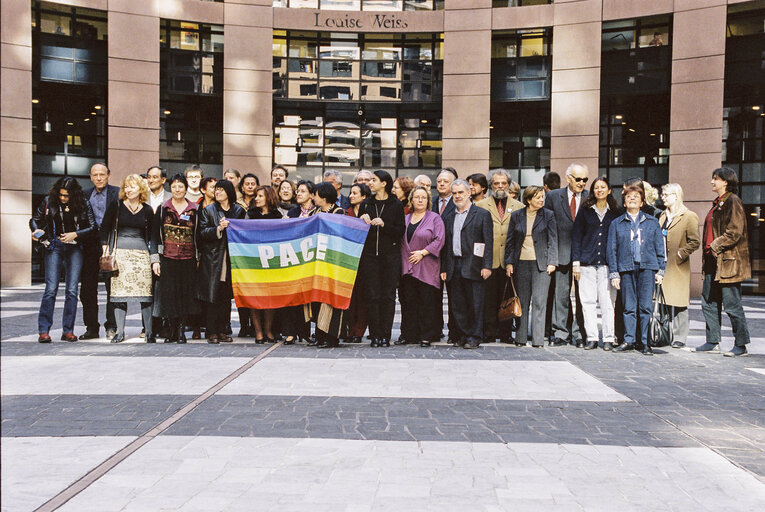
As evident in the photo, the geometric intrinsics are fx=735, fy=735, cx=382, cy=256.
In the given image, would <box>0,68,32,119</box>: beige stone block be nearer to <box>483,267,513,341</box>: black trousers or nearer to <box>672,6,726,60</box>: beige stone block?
<box>483,267,513,341</box>: black trousers

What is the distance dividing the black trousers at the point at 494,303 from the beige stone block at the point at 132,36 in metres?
17.2

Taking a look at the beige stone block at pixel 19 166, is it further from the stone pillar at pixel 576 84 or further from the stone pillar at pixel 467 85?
the stone pillar at pixel 576 84

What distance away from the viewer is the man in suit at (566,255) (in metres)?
10.3

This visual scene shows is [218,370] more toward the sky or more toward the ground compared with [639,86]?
more toward the ground

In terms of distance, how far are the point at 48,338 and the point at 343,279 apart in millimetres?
3967

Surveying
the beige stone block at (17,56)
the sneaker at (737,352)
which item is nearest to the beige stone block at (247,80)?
the beige stone block at (17,56)

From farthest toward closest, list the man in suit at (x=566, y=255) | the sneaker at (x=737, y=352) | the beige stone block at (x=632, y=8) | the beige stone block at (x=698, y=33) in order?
the beige stone block at (x=632, y=8) → the beige stone block at (x=698, y=33) → the man in suit at (x=566, y=255) → the sneaker at (x=737, y=352)

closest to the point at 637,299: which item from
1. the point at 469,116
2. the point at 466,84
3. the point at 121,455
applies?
the point at 121,455

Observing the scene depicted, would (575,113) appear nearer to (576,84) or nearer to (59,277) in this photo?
(576,84)

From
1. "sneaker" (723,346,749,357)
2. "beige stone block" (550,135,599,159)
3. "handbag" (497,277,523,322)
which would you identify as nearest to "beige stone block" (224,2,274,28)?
"beige stone block" (550,135,599,159)

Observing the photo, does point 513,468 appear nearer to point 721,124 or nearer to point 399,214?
point 399,214

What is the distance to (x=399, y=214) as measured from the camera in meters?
10.1

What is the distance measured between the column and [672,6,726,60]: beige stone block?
1609cm

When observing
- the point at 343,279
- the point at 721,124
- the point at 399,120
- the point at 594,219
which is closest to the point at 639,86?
the point at 721,124
